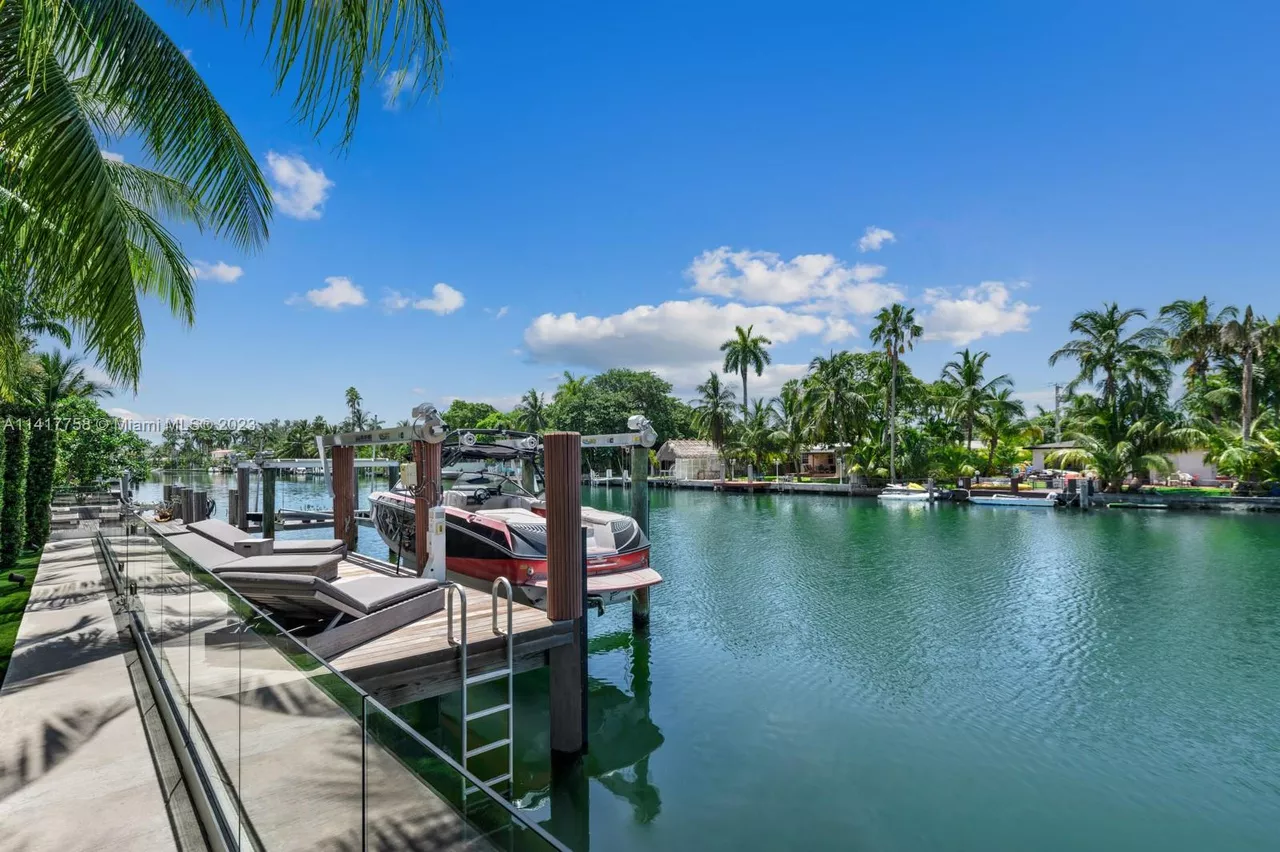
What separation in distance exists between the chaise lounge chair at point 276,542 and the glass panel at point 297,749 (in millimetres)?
4696

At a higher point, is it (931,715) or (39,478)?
(39,478)

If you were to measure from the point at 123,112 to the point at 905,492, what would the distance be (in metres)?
44.4

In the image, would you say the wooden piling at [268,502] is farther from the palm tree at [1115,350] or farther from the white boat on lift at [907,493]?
the palm tree at [1115,350]

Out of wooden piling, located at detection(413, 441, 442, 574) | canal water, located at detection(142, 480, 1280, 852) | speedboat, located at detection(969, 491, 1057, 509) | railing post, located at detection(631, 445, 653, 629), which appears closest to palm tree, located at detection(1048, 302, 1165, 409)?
speedboat, located at detection(969, 491, 1057, 509)

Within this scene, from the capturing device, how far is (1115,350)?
138 ft

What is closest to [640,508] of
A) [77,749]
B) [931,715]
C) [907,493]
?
[931,715]

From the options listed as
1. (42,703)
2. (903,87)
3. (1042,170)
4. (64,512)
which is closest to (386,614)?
(42,703)

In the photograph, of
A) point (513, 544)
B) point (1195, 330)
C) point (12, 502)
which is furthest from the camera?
A: point (1195, 330)

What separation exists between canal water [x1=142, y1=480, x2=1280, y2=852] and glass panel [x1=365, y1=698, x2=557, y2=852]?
178 inches

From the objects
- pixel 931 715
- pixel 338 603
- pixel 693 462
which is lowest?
pixel 931 715

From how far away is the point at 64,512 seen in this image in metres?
24.4

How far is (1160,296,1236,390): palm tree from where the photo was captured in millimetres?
40719

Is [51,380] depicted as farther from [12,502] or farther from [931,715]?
[931,715]

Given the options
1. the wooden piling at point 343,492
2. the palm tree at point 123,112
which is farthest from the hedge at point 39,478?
the palm tree at point 123,112
